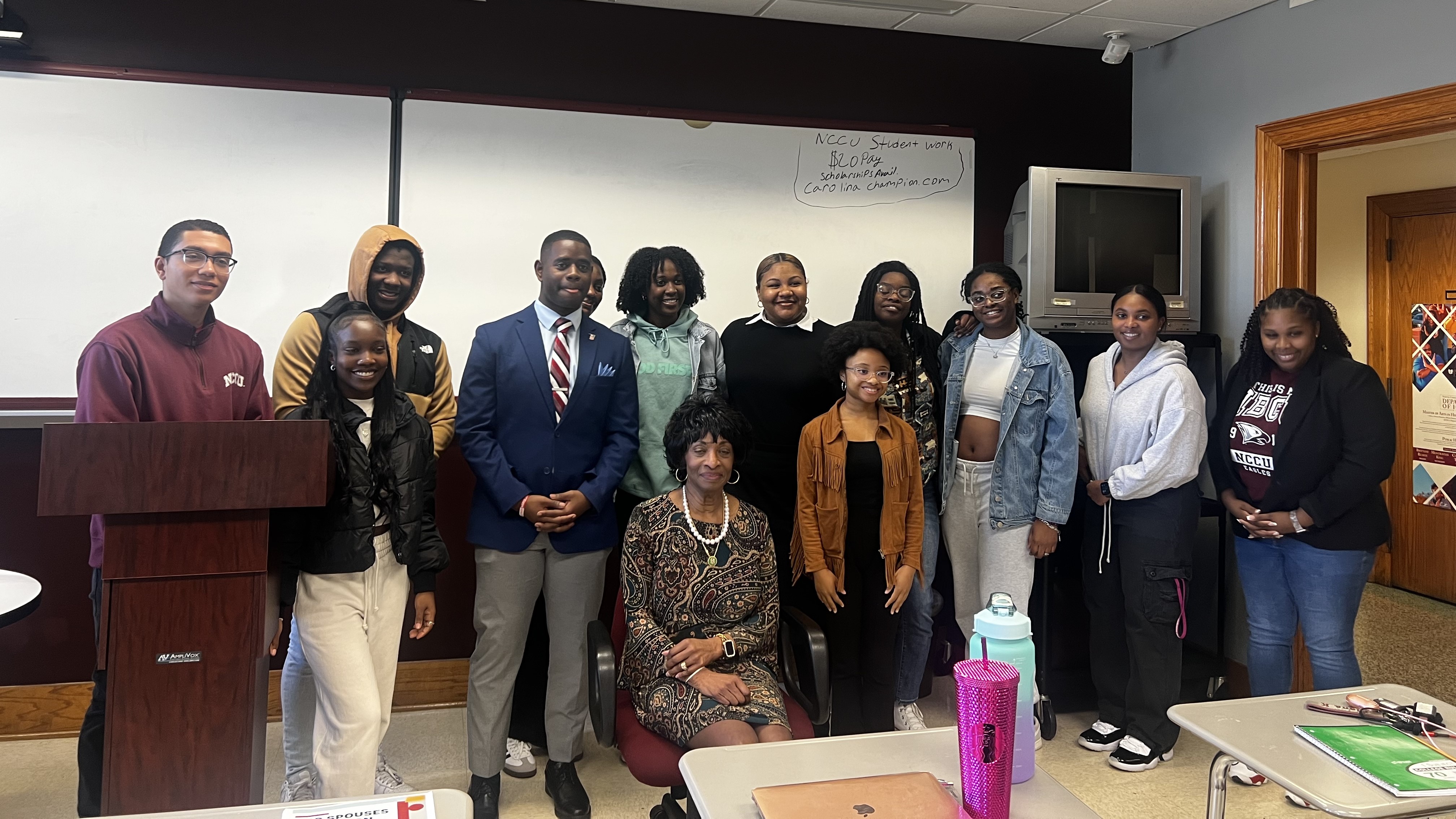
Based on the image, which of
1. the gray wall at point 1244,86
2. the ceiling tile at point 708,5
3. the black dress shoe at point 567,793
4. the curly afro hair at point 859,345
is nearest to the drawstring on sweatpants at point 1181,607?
the gray wall at point 1244,86

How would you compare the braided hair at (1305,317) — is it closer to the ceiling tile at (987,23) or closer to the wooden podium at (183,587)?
the ceiling tile at (987,23)

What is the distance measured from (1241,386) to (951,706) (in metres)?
1.59

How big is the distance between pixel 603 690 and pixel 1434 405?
5182mm

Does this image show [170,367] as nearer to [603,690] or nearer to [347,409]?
[347,409]

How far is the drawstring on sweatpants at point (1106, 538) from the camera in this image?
317cm

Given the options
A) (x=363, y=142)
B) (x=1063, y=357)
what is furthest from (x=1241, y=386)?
(x=363, y=142)

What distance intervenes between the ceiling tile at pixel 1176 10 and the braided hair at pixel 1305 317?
1.35 m

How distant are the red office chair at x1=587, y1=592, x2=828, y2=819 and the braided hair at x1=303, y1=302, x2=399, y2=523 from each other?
59cm

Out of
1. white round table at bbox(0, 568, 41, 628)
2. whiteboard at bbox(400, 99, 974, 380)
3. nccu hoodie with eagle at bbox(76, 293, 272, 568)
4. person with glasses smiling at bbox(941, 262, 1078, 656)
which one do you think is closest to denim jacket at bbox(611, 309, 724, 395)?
whiteboard at bbox(400, 99, 974, 380)

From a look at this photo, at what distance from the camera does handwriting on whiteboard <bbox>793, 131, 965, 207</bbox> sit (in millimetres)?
3859

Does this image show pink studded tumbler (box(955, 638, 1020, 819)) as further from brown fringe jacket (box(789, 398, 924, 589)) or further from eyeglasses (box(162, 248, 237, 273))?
eyeglasses (box(162, 248, 237, 273))

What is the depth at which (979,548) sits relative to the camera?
316 cm

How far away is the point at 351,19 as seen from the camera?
3.41 m

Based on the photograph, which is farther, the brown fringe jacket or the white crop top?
the white crop top
